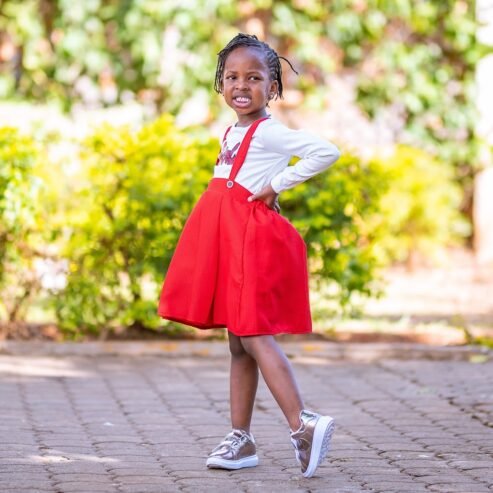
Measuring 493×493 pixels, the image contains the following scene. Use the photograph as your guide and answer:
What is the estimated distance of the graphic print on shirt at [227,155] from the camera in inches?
179

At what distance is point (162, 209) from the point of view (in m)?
7.68

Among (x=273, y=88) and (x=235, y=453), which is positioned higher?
(x=273, y=88)

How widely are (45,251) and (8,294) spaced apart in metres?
0.36

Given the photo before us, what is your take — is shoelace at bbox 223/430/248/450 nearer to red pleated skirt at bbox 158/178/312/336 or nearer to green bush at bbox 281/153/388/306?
red pleated skirt at bbox 158/178/312/336

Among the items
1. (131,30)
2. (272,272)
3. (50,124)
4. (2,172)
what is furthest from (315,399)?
(131,30)

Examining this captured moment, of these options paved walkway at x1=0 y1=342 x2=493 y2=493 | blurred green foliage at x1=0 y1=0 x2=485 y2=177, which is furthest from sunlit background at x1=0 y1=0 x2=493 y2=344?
paved walkway at x1=0 y1=342 x2=493 y2=493

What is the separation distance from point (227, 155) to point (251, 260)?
0.43 meters

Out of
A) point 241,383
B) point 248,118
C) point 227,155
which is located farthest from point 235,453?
point 248,118

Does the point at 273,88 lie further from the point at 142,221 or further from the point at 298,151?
the point at 142,221

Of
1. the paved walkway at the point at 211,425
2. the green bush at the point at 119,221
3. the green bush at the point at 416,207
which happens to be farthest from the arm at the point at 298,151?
the green bush at the point at 416,207

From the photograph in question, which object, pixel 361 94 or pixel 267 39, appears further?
pixel 361 94

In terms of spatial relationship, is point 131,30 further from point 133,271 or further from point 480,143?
point 133,271

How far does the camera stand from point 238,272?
14.5ft

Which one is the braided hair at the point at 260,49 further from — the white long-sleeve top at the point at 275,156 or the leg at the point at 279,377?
the leg at the point at 279,377
